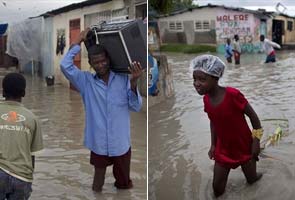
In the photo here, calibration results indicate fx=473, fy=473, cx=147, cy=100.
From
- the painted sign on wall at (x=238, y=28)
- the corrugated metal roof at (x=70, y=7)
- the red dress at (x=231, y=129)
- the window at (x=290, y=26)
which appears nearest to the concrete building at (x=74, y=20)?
the corrugated metal roof at (x=70, y=7)

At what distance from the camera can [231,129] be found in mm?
2494

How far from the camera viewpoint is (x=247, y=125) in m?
2.52

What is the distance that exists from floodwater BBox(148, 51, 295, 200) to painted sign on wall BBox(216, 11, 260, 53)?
0.32 ft

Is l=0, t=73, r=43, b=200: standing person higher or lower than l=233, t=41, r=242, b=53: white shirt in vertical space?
lower

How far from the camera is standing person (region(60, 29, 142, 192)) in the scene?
2.37m

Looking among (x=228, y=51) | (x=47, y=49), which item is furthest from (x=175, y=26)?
(x=47, y=49)

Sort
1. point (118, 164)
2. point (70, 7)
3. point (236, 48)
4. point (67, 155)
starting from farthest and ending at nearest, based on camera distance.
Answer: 1. point (67, 155)
2. point (70, 7)
3. point (118, 164)
4. point (236, 48)

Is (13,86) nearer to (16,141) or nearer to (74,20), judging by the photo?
(16,141)

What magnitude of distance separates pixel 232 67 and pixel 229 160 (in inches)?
19.7

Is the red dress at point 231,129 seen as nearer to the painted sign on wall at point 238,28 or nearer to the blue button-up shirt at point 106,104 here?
the painted sign on wall at point 238,28

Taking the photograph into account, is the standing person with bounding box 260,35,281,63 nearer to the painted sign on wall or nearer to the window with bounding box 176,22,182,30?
the painted sign on wall

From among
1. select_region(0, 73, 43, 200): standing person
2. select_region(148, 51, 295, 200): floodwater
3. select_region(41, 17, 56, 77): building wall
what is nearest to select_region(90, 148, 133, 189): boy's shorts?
select_region(148, 51, 295, 200): floodwater

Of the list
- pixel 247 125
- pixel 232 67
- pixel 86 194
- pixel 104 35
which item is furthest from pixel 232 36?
pixel 86 194

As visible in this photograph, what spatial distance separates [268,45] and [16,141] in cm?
134
